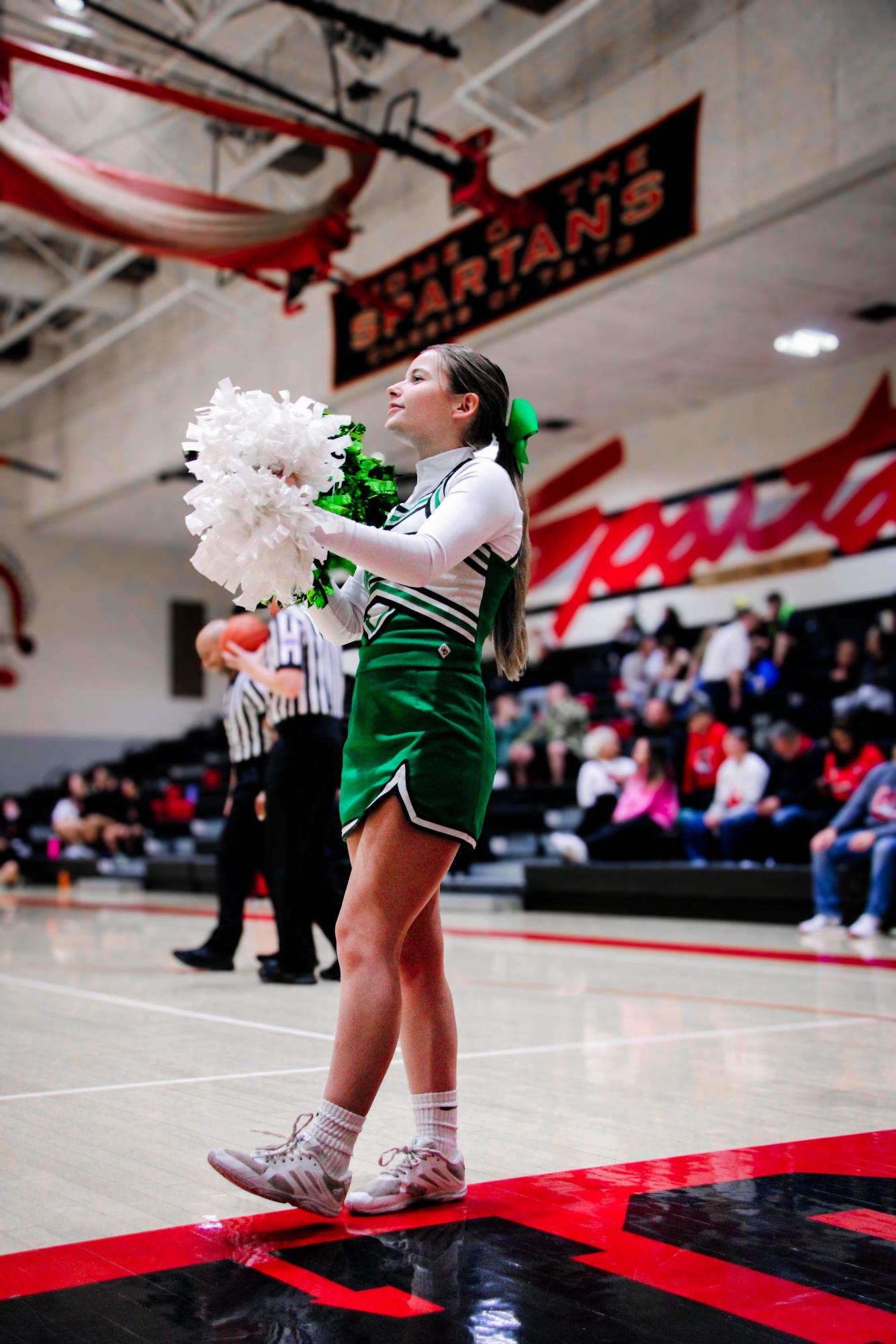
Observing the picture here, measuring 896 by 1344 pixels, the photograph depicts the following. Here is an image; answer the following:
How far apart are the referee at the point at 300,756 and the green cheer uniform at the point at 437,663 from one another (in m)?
2.67

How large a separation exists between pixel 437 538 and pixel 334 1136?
962 millimetres

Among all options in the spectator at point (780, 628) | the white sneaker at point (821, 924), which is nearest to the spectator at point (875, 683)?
the spectator at point (780, 628)

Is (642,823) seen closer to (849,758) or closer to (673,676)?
(849,758)

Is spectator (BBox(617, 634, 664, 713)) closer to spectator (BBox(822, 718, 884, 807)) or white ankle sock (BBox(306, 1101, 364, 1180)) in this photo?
spectator (BBox(822, 718, 884, 807))

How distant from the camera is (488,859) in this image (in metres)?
11.8

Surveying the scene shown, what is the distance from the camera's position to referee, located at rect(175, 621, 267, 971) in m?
5.58

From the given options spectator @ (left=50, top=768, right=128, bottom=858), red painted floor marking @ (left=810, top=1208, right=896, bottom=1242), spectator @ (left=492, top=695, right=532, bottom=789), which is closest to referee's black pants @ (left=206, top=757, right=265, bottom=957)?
red painted floor marking @ (left=810, top=1208, right=896, bottom=1242)

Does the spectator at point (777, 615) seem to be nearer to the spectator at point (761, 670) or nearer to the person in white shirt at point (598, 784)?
the spectator at point (761, 670)

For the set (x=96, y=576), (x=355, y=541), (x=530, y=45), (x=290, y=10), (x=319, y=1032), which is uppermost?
(x=290, y=10)

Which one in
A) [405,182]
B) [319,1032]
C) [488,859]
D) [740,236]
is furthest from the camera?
[405,182]

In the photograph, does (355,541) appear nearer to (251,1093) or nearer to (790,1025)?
(251,1093)

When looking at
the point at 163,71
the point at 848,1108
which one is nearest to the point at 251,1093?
the point at 848,1108

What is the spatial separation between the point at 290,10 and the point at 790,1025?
10.2m

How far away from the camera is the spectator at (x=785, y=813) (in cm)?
898
